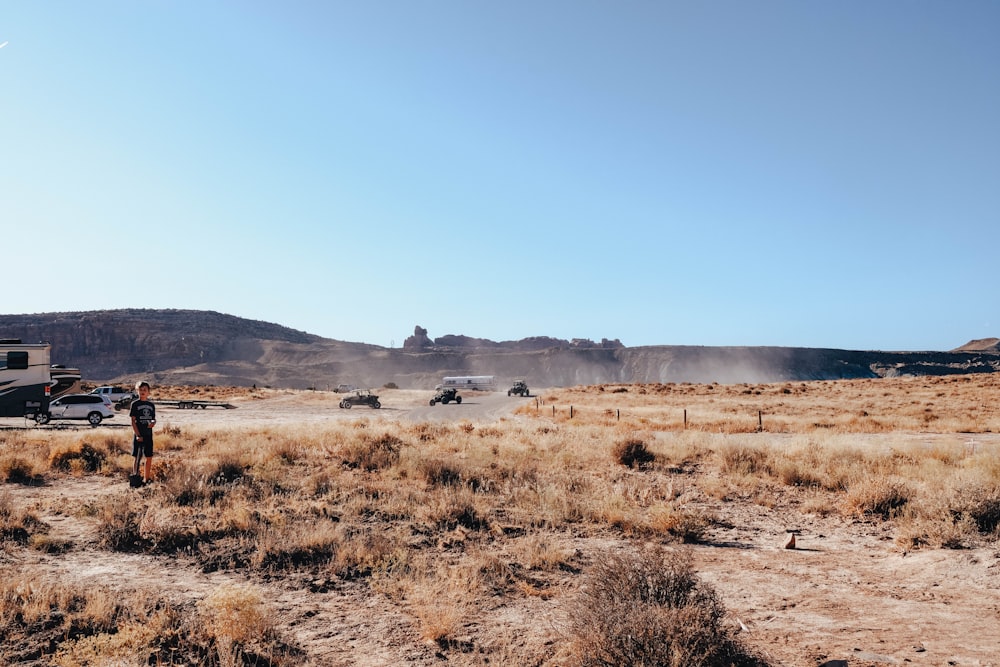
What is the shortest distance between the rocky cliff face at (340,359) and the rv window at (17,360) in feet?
331

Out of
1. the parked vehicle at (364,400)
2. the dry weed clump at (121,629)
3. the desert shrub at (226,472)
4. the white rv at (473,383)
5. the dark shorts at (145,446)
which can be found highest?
the dark shorts at (145,446)

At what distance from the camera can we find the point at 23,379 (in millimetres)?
27906

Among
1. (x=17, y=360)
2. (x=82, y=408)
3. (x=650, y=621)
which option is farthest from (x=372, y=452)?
(x=82, y=408)

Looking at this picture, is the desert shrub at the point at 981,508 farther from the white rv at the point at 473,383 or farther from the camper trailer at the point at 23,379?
the white rv at the point at 473,383

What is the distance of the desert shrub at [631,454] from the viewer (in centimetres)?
1504

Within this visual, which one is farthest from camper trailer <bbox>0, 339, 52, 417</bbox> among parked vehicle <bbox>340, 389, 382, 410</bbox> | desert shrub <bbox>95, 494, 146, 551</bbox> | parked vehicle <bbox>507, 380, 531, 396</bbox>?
parked vehicle <bbox>507, 380, 531, 396</bbox>

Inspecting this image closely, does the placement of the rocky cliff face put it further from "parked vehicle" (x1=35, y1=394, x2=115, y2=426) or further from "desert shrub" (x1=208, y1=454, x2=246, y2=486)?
"desert shrub" (x1=208, y1=454, x2=246, y2=486)

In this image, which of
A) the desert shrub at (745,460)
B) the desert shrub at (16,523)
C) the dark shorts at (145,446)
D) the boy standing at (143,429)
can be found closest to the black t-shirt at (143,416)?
the boy standing at (143,429)

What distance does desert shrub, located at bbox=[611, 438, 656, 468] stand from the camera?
1504 cm

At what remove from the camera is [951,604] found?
618 centimetres

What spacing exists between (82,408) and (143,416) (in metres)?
25.1

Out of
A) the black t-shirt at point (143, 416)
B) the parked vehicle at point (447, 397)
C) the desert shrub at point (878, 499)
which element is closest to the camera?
the desert shrub at point (878, 499)

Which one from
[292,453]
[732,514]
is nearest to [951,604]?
[732,514]

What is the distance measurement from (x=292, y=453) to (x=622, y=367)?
161 meters
